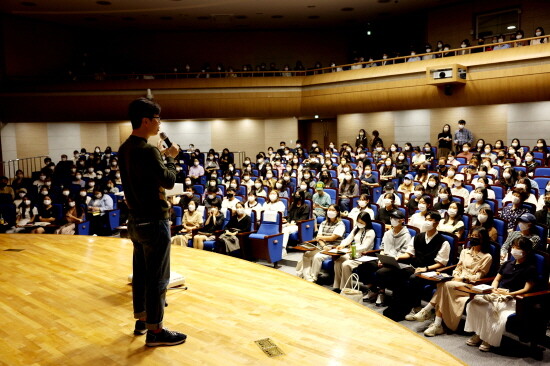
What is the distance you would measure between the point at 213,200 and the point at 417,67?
6824 millimetres

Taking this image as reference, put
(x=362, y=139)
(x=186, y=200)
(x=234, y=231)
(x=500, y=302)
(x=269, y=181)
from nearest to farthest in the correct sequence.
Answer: (x=500, y=302)
(x=234, y=231)
(x=186, y=200)
(x=269, y=181)
(x=362, y=139)

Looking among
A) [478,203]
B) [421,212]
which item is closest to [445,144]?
[478,203]

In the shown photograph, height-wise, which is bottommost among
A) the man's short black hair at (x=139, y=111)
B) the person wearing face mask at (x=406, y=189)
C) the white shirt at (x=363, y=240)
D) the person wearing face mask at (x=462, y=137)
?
the white shirt at (x=363, y=240)

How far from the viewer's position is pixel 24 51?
13.9m

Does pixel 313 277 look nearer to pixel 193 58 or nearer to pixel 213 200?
pixel 213 200

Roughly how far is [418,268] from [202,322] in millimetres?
2287

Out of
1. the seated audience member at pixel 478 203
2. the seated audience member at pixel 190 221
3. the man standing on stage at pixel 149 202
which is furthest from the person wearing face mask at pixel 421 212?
the man standing on stage at pixel 149 202

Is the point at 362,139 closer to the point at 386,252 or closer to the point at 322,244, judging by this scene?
the point at 322,244

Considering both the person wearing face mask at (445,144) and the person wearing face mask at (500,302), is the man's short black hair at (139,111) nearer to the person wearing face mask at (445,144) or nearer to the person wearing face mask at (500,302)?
the person wearing face mask at (500,302)

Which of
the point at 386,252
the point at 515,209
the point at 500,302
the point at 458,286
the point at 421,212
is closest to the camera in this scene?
the point at 500,302

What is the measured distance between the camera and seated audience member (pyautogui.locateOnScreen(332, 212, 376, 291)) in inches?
178

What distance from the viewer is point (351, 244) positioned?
4.86m

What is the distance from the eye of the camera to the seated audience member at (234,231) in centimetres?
579

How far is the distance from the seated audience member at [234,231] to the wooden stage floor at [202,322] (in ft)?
6.80
